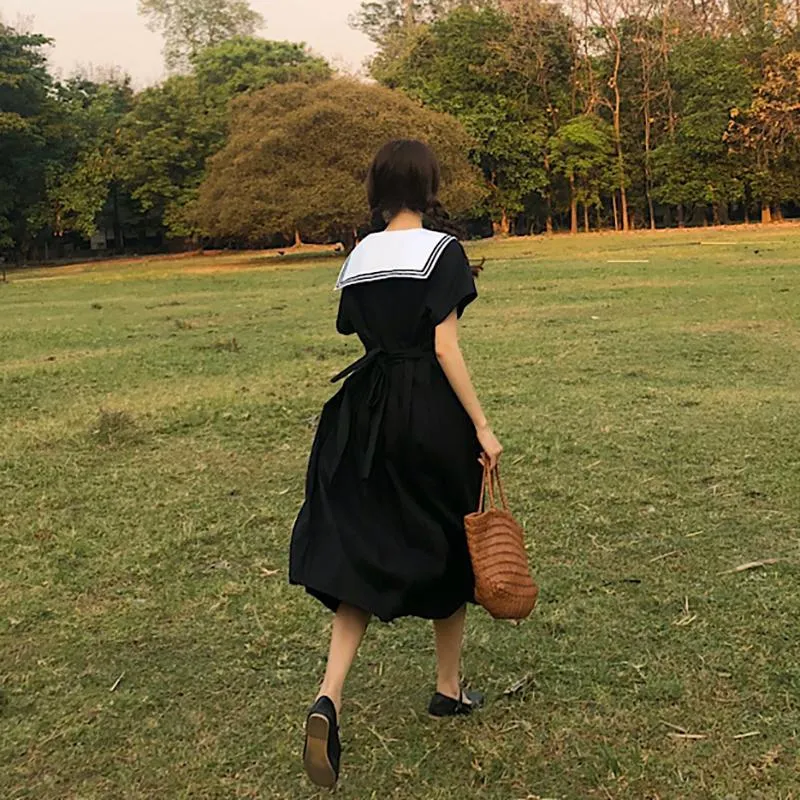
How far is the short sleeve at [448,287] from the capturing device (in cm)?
263

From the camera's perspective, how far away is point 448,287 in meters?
2.64

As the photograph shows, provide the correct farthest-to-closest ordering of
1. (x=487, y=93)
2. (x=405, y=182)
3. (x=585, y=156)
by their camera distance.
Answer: (x=487, y=93)
(x=585, y=156)
(x=405, y=182)

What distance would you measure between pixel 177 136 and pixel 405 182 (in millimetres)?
39037

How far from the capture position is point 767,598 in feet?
11.6

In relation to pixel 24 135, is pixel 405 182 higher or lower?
lower

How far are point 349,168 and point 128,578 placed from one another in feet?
85.4

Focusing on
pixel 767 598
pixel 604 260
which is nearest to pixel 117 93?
pixel 604 260

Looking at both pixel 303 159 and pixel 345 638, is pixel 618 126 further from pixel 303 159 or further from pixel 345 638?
pixel 345 638

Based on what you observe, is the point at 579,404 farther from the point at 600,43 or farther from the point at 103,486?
the point at 600,43

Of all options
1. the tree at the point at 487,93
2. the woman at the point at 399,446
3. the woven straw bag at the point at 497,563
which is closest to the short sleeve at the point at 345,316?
the woman at the point at 399,446

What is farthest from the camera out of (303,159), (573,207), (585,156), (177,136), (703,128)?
(573,207)

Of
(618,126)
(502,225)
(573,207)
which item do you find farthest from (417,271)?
(502,225)

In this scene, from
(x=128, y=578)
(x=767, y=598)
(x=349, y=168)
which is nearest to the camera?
(x=767, y=598)

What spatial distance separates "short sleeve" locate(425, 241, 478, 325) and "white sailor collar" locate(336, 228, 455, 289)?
0.02m
